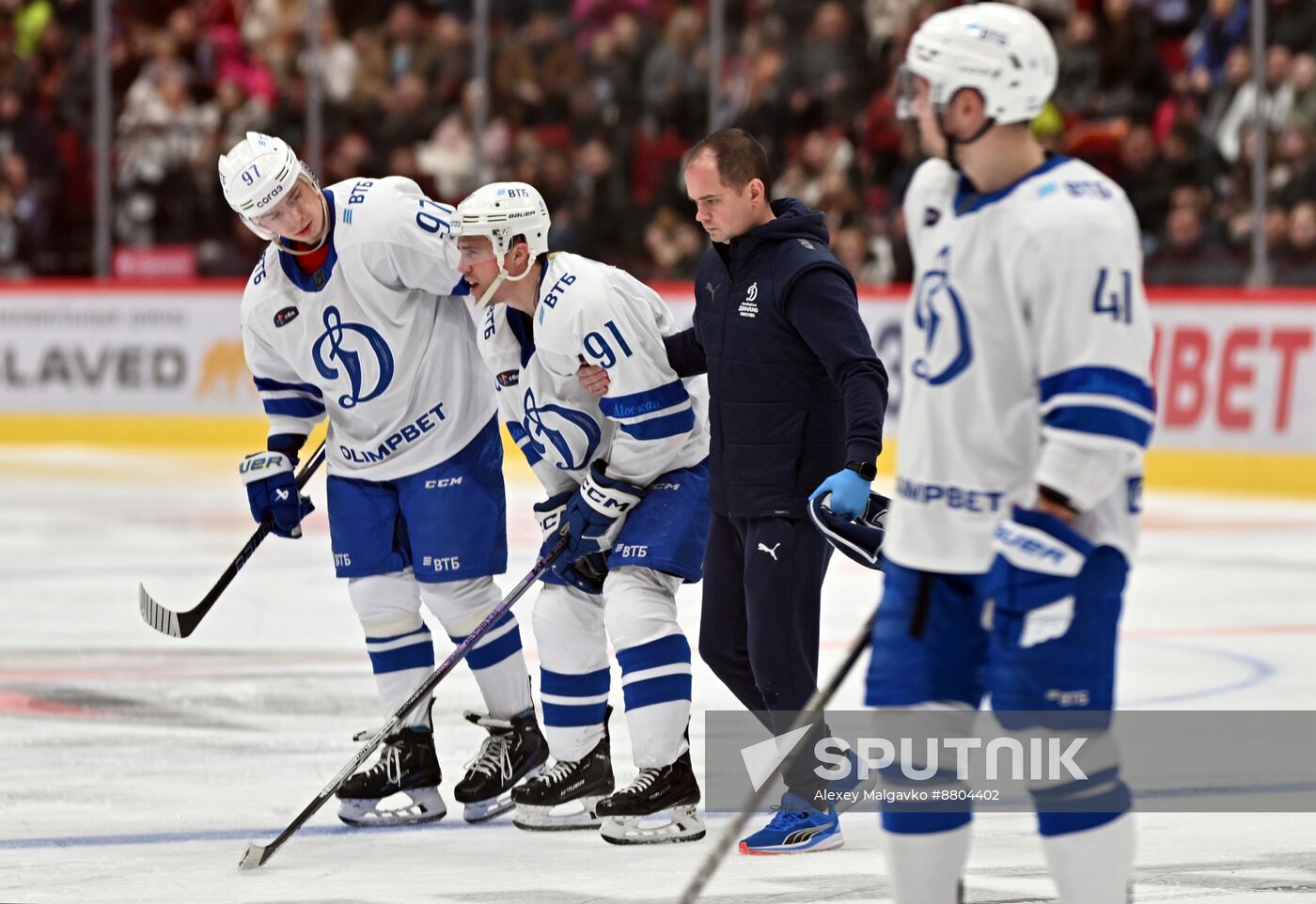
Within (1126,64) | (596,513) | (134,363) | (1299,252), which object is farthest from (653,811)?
(134,363)

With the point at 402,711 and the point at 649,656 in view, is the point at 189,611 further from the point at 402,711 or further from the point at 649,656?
the point at 649,656

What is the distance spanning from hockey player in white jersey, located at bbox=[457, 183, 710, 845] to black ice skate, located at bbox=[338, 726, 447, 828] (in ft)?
0.72

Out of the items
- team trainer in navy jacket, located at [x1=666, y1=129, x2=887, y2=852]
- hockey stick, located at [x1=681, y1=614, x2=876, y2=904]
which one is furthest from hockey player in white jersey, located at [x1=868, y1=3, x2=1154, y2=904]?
team trainer in navy jacket, located at [x1=666, y1=129, x2=887, y2=852]

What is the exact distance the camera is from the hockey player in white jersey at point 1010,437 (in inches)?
111

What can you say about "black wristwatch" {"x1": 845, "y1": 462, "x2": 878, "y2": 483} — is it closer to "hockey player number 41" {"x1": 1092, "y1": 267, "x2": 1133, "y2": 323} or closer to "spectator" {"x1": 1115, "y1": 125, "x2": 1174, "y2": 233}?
"hockey player number 41" {"x1": 1092, "y1": 267, "x2": 1133, "y2": 323}

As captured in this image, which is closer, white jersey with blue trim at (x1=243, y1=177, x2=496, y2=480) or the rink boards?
white jersey with blue trim at (x1=243, y1=177, x2=496, y2=480)

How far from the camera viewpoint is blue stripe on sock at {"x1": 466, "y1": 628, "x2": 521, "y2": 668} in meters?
4.76

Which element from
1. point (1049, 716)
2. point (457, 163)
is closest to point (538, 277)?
point (1049, 716)

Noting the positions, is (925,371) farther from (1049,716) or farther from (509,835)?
(509,835)

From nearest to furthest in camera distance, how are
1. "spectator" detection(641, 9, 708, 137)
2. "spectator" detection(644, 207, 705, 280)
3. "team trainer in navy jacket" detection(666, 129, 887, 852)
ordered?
"team trainer in navy jacket" detection(666, 129, 887, 852)
"spectator" detection(644, 207, 705, 280)
"spectator" detection(641, 9, 708, 137)

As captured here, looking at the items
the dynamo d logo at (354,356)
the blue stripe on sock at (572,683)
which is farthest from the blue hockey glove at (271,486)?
the blue stripe on sock at (572,683)

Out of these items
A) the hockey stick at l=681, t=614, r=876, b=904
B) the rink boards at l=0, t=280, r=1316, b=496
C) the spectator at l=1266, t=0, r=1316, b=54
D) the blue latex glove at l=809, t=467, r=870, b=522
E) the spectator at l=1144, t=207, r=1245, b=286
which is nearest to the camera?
the hockey stick at l=681, t=614, r=876, b=904

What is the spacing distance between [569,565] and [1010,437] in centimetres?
167

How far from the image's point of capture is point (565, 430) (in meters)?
4.50
